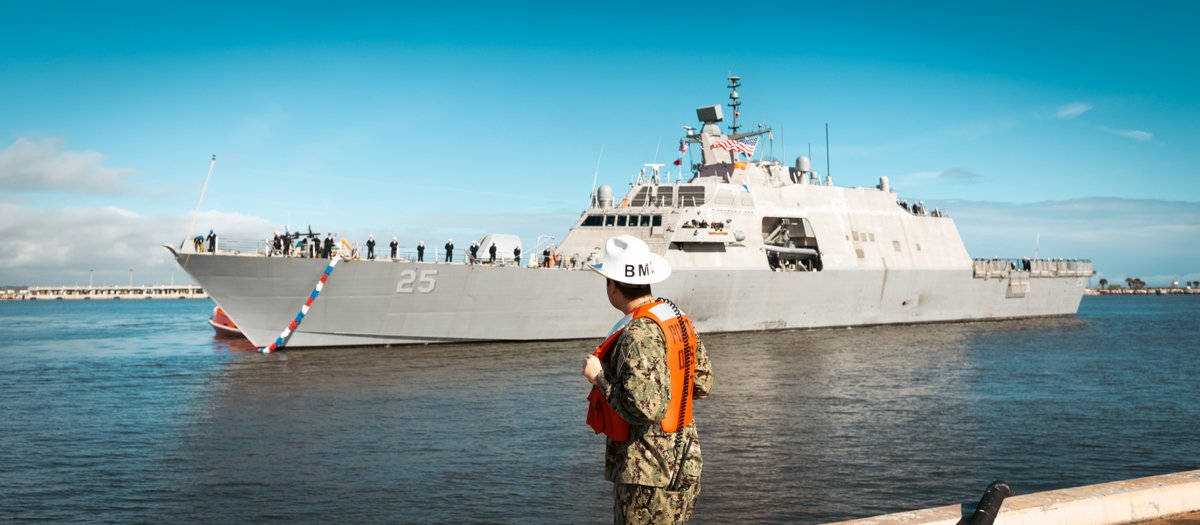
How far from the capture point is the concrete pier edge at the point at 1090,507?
4473 mm

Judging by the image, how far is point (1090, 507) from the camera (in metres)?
4.70

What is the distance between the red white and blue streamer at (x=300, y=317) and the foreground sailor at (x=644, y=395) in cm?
1961

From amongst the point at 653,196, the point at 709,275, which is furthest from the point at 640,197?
the point at 709,275

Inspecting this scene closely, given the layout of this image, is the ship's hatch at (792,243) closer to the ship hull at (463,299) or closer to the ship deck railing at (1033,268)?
the ship hull at (463,299)

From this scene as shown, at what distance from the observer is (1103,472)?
33.6ft

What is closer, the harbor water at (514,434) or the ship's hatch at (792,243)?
the harbor water at (514,434)

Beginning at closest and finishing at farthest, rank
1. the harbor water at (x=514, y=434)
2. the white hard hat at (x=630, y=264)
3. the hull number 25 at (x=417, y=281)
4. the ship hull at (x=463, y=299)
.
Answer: the white hard hat at (x=630, y=264) < the harbor water at (x=514, y=434) < the ship hull at (x=463, y=299) < the hull number 25 at (x=417, y=281)

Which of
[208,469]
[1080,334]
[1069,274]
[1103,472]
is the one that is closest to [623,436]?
[208,469]

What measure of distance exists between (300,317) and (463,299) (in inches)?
169

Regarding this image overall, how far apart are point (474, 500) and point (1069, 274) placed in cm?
4396

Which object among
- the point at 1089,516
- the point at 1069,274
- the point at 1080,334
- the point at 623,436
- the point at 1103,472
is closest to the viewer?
the point at 623,436

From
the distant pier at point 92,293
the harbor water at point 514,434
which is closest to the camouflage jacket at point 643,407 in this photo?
the harbor water at point 514,434

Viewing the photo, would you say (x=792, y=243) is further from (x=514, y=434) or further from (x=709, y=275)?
(x=514, y=434)

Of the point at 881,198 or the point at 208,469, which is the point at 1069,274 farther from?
the point at 208,469
